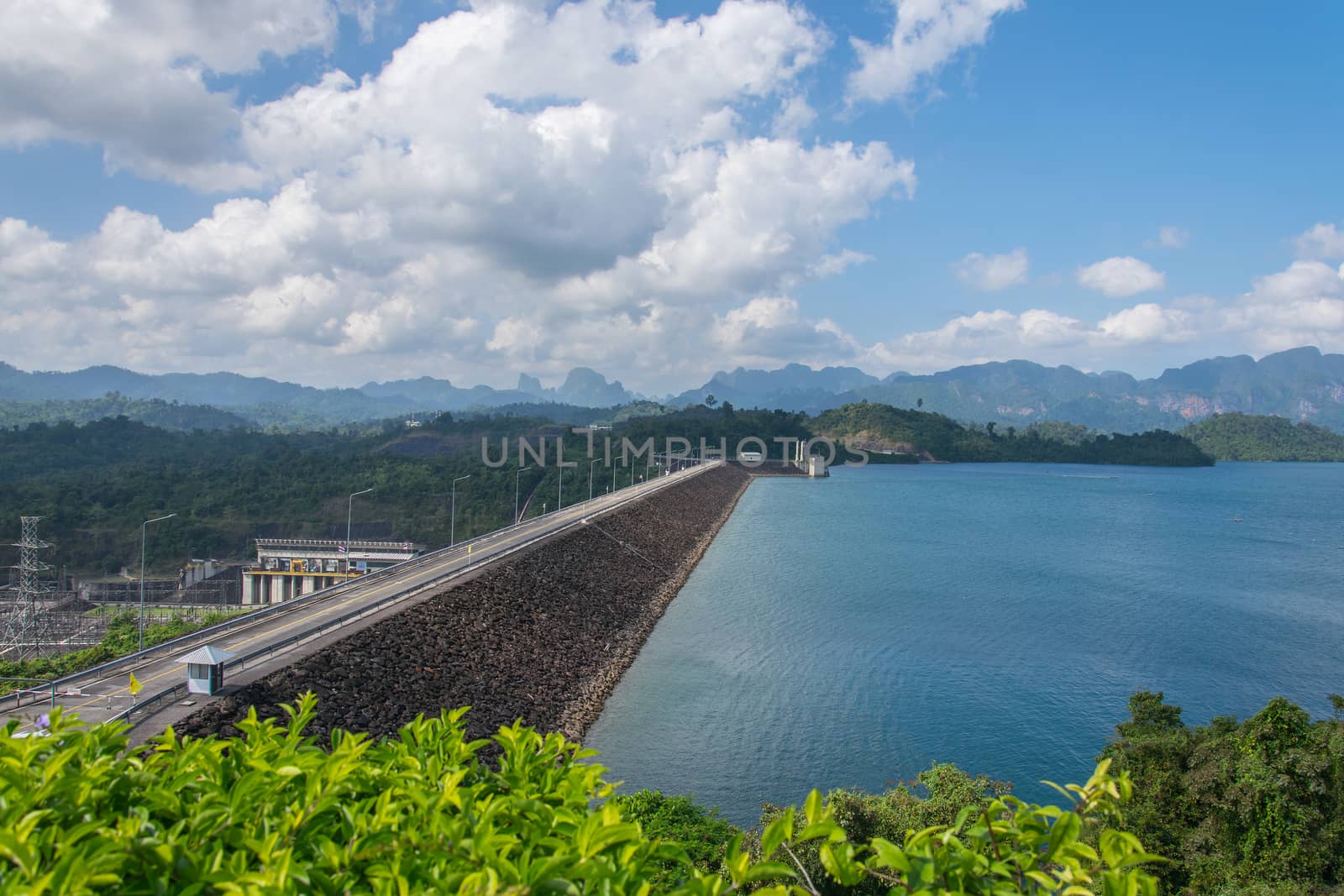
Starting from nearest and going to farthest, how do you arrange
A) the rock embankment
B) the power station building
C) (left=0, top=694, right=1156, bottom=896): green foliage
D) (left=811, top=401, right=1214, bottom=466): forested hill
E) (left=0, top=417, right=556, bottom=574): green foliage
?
(left=0, top=694, right=1156, bottom=896): green foliage
the rock embankment
the power station building
(left=0, top=417, right=556, bottom=574): green foliage
(left=811, top=401, right=1214, bottom=466): forested hill

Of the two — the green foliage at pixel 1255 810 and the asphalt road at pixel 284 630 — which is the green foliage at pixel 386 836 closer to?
the asphalt road at pixel 284 630

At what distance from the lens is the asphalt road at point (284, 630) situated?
46.6 feet

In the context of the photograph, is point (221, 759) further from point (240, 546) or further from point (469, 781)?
point (240, 546)

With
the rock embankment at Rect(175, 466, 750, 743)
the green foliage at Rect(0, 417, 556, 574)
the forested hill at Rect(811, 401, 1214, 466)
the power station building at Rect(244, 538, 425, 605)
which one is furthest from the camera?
the forested hill at Rect(811, 401, 1214, 466)

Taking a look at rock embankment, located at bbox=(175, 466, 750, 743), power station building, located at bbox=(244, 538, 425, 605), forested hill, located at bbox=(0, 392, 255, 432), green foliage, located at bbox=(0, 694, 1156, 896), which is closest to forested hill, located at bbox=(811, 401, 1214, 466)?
power station building, located at bbox=(244, 538, 425, 605)

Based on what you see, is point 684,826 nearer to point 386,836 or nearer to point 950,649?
point 386,836

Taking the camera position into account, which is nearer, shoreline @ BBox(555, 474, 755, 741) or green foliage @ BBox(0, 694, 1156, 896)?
green foliage @ BBox(0, 694, 1156, 896)

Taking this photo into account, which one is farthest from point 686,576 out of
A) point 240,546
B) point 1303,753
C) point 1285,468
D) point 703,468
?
point 1285,468

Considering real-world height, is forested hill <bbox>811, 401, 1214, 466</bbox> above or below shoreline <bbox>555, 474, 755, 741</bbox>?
above

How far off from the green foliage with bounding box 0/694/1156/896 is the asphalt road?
4.06m

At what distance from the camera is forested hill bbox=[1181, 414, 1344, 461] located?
589 ft

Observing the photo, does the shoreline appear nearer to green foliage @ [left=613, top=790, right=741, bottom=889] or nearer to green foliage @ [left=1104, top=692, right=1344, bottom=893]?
green foliage @ [left=613, top=790, right=741, bottom=889]

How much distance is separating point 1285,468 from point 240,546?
18714 centimetres

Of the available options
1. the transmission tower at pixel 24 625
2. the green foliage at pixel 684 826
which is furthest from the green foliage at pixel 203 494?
the green foliage at pixel 684 826
